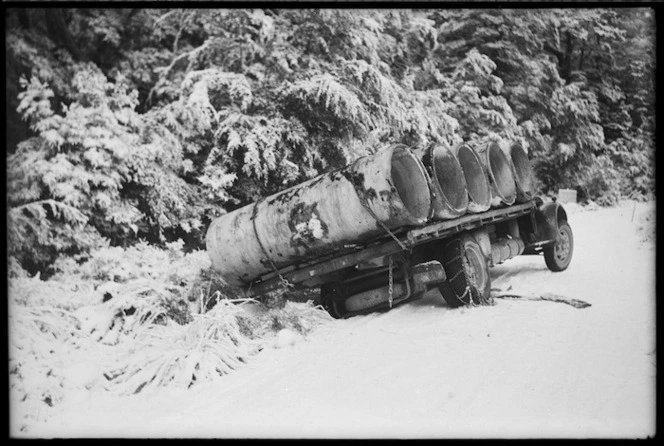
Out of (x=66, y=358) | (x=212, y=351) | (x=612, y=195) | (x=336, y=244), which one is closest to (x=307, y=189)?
(x=336, y=244)

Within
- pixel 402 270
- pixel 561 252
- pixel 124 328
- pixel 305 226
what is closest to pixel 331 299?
pixel 402 270

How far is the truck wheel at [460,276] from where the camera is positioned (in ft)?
18.5

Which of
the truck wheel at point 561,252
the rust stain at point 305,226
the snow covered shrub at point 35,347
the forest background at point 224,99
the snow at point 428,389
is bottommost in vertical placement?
the truck wheel at point 561,252

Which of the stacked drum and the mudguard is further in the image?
the mudguard

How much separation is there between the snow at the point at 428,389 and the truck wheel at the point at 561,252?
2415 millimetres

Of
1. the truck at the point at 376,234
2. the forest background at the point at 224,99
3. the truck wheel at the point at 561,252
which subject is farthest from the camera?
the truck wheel at the point at 561,252

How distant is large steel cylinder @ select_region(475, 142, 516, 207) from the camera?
6551 mm

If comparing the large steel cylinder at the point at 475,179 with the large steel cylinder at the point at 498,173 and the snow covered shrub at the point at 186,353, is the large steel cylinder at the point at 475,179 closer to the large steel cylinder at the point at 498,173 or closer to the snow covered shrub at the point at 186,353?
the large steel cylinder at the point at 498,173

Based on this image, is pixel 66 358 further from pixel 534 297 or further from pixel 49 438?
pixel 534 297

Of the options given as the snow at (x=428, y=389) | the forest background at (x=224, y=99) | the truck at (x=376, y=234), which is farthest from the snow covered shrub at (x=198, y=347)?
the forest background at (x=224, y=99)

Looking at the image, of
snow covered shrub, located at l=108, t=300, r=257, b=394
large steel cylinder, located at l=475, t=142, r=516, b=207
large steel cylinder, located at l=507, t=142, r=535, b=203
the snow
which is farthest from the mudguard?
snow covered shrub, located at l=108, t=300, r=257, b=394

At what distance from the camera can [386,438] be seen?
3674 mm

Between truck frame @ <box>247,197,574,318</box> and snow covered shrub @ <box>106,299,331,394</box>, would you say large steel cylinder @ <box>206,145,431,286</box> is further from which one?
snow covered shrub @ <box>106,299,331,394</box>

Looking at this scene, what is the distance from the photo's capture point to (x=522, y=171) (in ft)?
25.0
